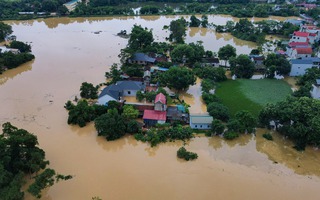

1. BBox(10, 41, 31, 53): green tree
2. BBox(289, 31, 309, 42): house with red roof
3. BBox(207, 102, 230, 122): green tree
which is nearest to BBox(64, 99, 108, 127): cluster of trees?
BBox(207, 102, 230, 122): green tree

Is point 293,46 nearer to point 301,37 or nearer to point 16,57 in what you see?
point 301,37

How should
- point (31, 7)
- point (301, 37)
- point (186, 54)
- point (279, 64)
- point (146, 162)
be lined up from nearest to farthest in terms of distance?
point (146, 162)
point (279, 64)
point (186, 54)
point (301, 37)
point (31, 7)

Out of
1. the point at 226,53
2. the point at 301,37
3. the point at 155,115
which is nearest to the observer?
the point at 155,115

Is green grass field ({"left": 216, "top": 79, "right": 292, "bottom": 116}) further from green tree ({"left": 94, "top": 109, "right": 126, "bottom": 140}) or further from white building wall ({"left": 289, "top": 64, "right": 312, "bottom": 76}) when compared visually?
green tree ({"left": 94, "top": 109, "right": 126, "bottom": 140})

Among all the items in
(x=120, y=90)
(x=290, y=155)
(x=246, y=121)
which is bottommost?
(x=290, y=155)

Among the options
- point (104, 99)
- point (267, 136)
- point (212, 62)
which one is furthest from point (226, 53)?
point (104, 99)

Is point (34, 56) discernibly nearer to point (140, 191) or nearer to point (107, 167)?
point (107, 167)

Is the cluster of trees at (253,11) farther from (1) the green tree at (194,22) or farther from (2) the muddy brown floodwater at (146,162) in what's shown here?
(2) the muddy brown floodwater at (146,162)
